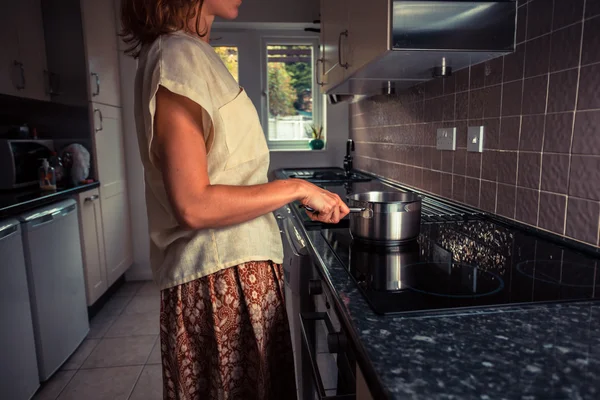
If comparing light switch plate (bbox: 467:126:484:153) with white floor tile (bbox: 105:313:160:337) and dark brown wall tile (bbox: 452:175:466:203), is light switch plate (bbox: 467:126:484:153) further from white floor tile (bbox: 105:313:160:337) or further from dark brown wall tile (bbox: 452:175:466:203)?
white floor tile (bbox: 105:313:160:337)

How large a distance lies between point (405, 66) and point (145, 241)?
258cm

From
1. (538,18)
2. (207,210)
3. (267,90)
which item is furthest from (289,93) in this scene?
(207,210)

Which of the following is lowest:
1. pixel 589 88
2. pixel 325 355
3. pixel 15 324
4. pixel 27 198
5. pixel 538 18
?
pixel 15 324

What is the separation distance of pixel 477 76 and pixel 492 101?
13cm

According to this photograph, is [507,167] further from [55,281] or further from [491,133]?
[55,281]

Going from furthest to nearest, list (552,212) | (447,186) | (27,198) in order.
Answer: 1. (27,198)
2. (447,186)
3. (552,212)

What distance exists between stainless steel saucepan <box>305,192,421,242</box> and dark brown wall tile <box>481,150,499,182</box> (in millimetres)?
410

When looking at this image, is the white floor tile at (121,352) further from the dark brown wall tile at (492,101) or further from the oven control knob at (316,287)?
the dark brown wall tile at (492,101)

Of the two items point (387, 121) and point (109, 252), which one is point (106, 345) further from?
point (387, 121)

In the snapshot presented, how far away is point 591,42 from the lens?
96 cm

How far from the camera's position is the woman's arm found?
682 millimetres

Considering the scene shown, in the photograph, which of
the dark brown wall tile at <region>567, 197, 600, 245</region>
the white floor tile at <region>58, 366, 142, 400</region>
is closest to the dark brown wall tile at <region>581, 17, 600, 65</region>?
the dark brown wall tile at <region>567, 197, 600, 245</region>

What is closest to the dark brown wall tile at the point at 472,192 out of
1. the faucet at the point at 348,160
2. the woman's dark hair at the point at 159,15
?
the woman's dark hair at the point at 159,15

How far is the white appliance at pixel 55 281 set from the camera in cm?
183
